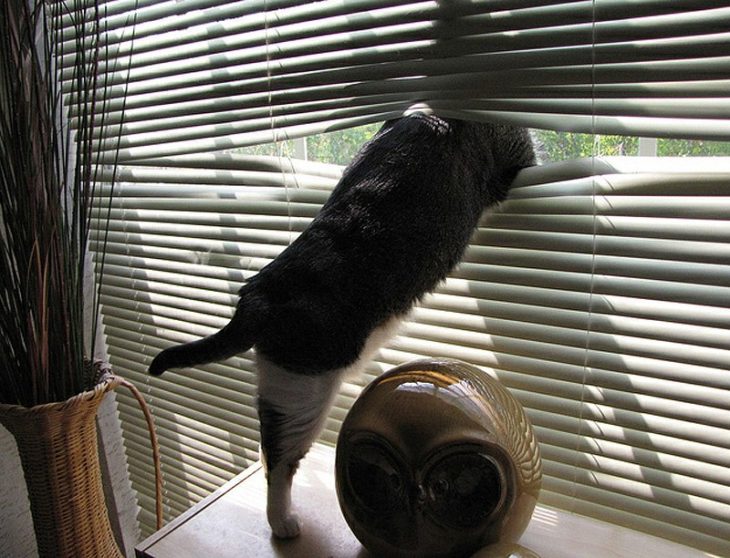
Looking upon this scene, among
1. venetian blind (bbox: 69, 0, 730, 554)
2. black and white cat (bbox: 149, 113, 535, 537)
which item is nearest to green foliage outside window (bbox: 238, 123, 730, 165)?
venetian blind (bbox: 69, 0, 730, 554)

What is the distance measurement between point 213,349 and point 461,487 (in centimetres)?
41

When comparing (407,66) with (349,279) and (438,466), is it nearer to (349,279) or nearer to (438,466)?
(349,279)

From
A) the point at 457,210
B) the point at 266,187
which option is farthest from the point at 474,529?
the point at 266,187

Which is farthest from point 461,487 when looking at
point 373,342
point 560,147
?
point 560,147

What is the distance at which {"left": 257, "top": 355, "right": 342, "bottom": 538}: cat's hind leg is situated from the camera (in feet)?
2.73

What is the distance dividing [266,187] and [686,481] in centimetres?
A: 89

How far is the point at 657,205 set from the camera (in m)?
0.83

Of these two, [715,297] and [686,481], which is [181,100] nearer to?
[715,297]

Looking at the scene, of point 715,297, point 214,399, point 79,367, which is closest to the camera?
point 715,297

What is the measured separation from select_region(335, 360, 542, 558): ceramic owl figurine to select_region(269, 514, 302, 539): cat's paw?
0.17 m

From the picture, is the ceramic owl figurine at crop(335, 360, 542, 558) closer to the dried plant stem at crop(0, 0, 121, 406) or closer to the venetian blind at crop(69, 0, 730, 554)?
the venetian blind at crop(69, 0, 730, 554)

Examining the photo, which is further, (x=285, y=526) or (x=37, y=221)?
(x=37, y=221)

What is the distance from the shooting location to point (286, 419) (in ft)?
2.77

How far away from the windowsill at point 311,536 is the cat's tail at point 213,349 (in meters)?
0.25
